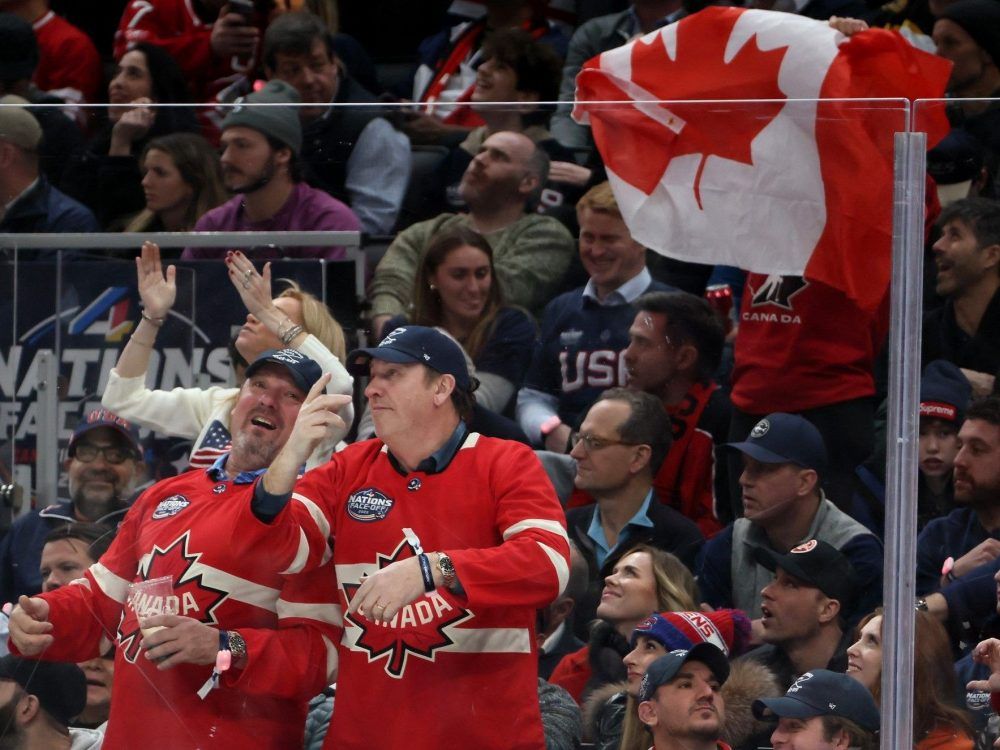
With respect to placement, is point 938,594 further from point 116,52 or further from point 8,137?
point 116,52

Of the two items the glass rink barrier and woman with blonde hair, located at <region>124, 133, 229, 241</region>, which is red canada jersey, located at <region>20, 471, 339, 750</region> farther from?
woman with blonde hair, located at <region>124, 133, 229, 241</region>

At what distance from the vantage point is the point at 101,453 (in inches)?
140

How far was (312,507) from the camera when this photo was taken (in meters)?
3.38

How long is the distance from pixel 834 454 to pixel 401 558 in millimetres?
928

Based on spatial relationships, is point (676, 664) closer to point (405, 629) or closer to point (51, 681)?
point (405, 629)

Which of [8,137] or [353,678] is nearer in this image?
[353,678]

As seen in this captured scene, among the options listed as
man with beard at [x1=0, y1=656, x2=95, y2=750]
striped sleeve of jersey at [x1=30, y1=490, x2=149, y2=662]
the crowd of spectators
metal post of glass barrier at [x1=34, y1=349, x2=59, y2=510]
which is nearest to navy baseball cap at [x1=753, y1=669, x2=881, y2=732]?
the crowd of spectators

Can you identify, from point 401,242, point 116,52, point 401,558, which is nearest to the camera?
point 401,558

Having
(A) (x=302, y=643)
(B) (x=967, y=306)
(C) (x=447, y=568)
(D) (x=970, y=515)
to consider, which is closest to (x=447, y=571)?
(C) (x=447, y=568)

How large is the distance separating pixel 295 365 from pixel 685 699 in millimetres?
1070

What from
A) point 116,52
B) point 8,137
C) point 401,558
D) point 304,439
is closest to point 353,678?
point 401,558

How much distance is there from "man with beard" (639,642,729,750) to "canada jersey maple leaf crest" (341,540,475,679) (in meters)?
0.42

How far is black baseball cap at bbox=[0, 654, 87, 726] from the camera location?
3545 millimetres

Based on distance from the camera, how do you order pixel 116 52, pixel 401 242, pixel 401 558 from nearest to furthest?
pixel 401 558
pixel 401 242
pixel 116 52
